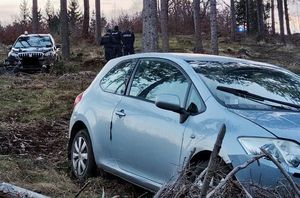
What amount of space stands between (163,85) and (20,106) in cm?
765

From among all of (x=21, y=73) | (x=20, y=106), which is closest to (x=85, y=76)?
Result: (x=21, y=73)

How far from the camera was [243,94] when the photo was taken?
5.53 m

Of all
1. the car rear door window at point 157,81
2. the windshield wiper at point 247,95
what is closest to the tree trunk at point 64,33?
the car rear door window at point 157,81

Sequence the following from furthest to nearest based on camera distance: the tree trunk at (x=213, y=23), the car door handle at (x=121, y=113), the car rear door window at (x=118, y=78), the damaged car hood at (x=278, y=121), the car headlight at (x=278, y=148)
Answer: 1. the tree trunk at (x=213, y=23)
2. the car rear door window at (x=118, y=78)
3. the car door handle at (x=121, y=113)
4. the damaged car hood at (x=278, y=121)
5. the car headlight at (x=278, y=148)

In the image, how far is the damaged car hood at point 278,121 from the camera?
475 centimetres

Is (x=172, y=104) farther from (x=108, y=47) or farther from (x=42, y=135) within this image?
(x=108, y=47)

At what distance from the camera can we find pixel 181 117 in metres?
5.37

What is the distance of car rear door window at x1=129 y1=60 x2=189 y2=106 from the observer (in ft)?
18.9

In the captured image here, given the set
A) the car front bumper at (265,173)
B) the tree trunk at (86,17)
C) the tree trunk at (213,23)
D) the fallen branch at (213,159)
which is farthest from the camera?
the tree trunk at (86,17)

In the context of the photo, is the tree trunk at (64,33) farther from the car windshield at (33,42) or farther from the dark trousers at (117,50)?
the dark trousers at (117,50)

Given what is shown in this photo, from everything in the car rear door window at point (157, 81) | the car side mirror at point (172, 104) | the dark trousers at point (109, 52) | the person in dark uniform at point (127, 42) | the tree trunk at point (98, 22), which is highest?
the tree trunk at point (98, 22)

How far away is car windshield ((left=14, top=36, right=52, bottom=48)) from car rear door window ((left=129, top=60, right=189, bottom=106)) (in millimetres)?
17600

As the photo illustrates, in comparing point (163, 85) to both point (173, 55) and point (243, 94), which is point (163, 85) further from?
point (243, 94)

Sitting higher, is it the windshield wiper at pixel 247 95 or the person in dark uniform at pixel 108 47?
the person in dark uniform at pixel 108 47
